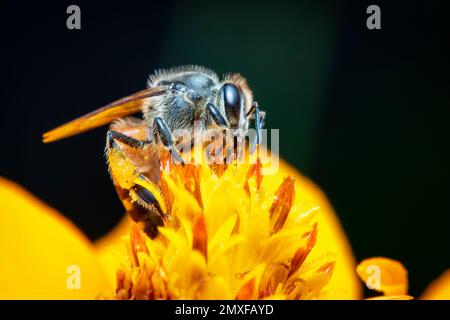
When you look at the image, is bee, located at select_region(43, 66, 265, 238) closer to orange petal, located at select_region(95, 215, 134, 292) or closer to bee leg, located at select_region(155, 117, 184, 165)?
bee leg, located at select_region(155, 117, 184, 165)

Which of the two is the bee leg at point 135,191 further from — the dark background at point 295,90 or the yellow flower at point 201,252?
the dark background at point 295,90

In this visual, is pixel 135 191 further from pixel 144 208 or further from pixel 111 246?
pixel 111 246

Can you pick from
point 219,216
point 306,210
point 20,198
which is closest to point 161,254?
point 219,216

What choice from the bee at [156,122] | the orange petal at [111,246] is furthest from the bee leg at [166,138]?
the orange petal at [111,246]

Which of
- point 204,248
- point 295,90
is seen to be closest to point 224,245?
point 204,248

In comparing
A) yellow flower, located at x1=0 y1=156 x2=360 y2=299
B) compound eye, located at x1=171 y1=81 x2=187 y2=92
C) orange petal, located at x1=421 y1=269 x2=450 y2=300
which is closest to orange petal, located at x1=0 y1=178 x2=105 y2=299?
yellow flower, located at x1=0 y1=156 x2=360 y2=299
